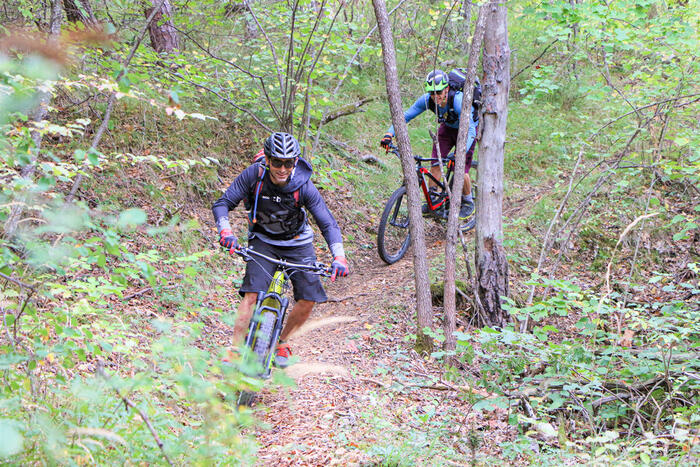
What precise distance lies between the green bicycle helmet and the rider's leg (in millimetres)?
3524

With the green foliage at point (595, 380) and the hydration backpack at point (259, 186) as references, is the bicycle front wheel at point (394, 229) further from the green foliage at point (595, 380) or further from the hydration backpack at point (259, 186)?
the green foliage at point (595, 380)

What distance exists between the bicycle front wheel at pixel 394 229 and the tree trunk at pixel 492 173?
1781 mm

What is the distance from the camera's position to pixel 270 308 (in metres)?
4.23

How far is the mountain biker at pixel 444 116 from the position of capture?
7.02 metres

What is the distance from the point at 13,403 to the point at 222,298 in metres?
4.48

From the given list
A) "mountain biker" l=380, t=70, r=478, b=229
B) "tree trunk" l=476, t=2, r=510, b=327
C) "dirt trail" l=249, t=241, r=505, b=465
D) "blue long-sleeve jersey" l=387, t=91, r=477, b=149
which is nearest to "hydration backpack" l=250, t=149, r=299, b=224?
"dirt trail" l=249, t=241, r=505, b=465

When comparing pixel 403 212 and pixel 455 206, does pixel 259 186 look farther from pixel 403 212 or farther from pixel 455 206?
pixel 403 212

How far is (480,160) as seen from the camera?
5.71 m

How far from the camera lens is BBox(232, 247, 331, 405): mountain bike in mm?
4031

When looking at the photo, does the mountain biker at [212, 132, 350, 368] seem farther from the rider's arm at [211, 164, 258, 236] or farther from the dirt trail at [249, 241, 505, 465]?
the dirt trail at [249, 241, 505, 465]

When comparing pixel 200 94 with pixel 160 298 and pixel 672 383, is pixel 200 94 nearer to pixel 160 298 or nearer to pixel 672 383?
pixel 160 298

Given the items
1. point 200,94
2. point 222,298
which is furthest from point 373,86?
point 222,298

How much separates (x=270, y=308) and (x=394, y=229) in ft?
15.1

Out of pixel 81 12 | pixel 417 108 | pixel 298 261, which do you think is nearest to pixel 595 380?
pixel 298 261
